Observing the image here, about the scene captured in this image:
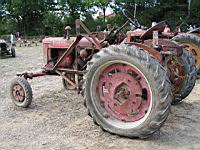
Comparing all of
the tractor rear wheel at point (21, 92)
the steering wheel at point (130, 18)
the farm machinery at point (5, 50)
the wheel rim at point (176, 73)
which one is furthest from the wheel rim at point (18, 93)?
the farm machinery at point (5, 50)

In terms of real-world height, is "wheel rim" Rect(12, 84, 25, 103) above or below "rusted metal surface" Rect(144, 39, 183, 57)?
below

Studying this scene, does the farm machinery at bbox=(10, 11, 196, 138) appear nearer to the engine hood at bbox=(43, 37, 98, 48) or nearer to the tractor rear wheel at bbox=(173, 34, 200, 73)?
the engine hood at bbox=(43, 37, 98, 48)

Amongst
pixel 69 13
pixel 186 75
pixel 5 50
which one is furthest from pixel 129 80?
pixel 69 13

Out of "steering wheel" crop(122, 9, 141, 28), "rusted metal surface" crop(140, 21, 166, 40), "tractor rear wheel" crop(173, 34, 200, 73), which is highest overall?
"steering wheel" crop(122, 9, 141, 28)

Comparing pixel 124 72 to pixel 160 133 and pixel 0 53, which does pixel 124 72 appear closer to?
pixel 160 133

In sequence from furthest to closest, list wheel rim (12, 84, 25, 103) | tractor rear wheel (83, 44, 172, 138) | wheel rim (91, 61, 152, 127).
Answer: wheel rim (12, 84, 25, 103) < wheel rim (91, 61, 152, 127) < tractor rear wheel (83, 44, 172, 138)

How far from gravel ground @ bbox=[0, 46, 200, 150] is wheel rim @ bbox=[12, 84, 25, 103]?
180 millimetres

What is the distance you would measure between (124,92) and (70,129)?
0.89m

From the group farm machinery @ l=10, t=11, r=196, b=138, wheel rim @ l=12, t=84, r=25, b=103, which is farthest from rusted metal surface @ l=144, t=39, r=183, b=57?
wheel rim @ l=12, t=84, r=25, b=103

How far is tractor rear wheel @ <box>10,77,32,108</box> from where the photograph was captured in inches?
252

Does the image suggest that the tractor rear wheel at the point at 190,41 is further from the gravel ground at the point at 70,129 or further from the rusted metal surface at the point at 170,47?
the rusted metal surface at the point at 170,47

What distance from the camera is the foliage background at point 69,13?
112ft

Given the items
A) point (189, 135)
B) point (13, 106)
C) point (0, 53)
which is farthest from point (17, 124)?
point (0, 53)

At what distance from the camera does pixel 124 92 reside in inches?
197
